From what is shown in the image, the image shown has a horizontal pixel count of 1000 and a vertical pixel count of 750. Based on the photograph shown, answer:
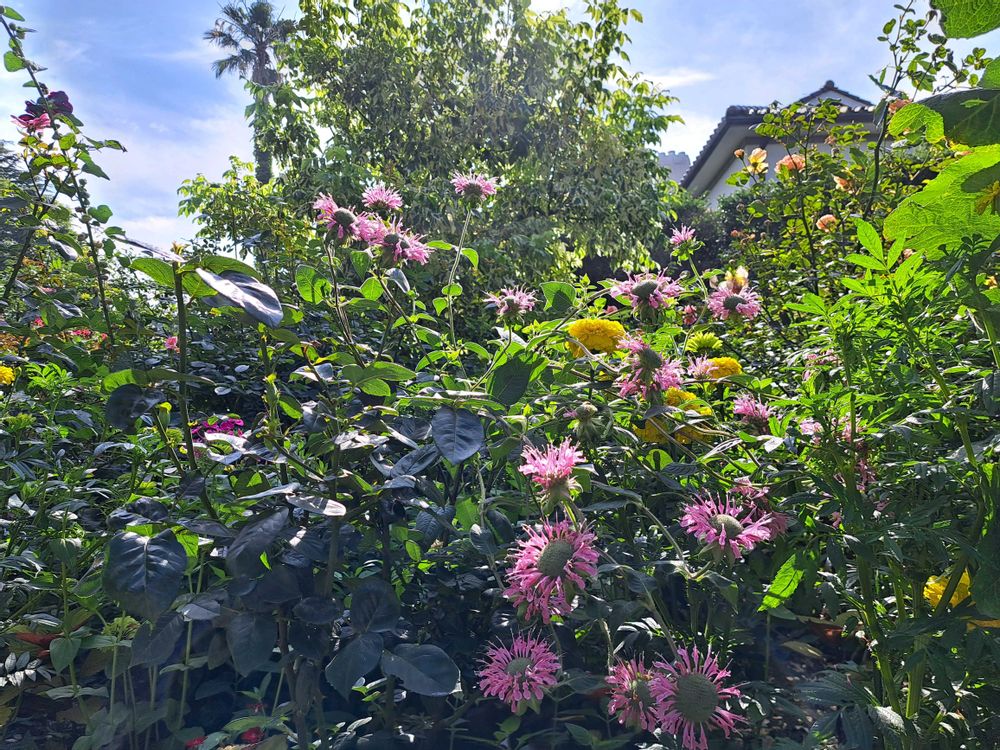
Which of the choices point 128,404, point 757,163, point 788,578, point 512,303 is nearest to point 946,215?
point 788,578

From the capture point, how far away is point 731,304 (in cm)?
138

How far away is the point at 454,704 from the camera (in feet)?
3.34

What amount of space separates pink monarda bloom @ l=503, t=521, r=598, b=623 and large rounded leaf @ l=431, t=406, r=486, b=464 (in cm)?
14

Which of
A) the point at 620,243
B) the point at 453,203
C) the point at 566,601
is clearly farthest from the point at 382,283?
the point at 620,243

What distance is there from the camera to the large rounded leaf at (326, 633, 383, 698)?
65 cm

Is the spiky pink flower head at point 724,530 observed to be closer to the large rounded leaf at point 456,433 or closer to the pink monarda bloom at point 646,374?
the pink monarda bloom at point 646,374

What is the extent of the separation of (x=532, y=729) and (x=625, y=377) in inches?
21.2

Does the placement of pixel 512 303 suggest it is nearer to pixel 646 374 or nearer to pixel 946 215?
pixel 646 374

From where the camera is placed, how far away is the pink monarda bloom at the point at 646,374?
94cm

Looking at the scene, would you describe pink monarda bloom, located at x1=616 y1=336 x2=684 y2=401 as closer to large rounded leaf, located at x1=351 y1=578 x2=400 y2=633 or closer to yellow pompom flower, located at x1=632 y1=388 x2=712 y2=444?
yellow pompom flower, located at x1=632 y1=388 x2=712 y2=444

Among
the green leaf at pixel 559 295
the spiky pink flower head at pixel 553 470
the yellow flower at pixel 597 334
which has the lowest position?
the spiky pink flower head at pixel 553 470

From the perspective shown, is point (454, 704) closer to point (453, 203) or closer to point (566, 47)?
point (453, 203)

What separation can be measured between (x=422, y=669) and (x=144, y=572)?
11.1 inches

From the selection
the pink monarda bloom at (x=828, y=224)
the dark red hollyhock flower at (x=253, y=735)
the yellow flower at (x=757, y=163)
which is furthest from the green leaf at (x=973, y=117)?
the yellow flower at (x=757, y=163)
